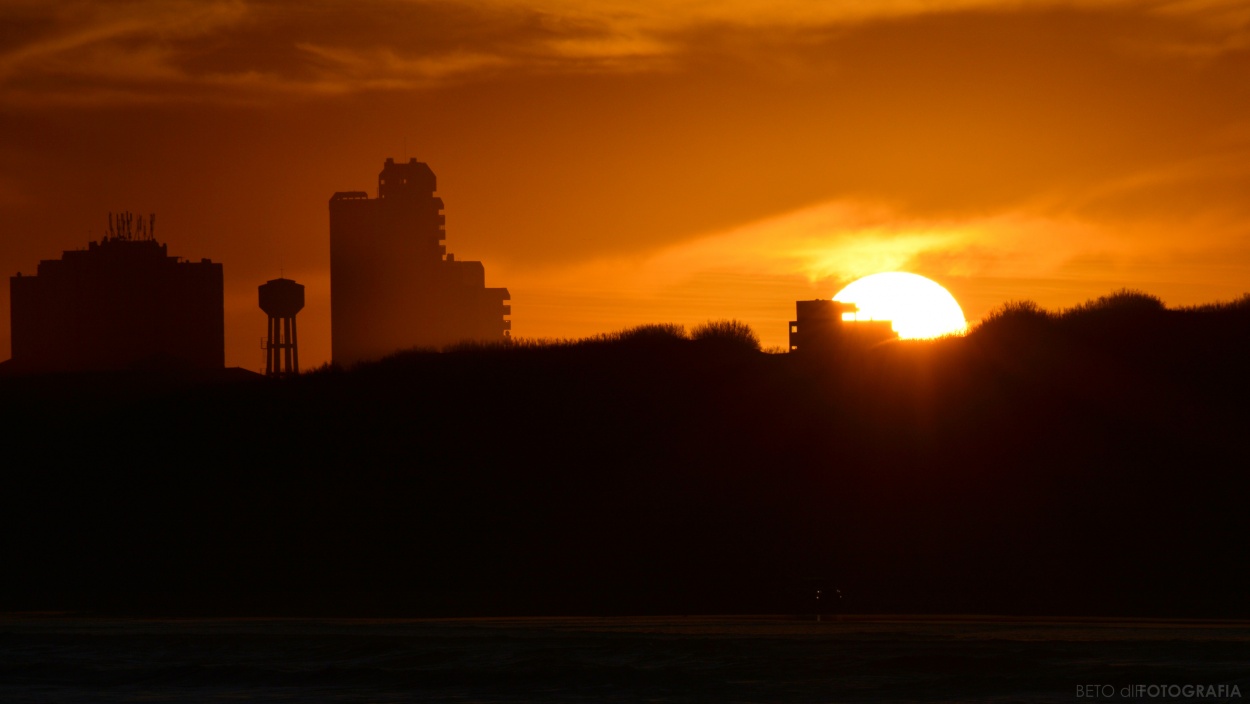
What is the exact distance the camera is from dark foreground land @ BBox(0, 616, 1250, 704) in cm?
1934

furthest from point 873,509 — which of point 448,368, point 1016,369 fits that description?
point 448,368

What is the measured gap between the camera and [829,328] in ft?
242

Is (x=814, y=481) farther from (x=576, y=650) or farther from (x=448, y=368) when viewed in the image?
(x=576, y=650)

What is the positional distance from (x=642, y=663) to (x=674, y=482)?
31643 millimetres

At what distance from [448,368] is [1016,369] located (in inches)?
946

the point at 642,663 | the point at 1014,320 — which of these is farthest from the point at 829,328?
the point at 642,663

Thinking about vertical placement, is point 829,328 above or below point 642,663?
above

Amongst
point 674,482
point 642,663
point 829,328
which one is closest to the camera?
point 642,663

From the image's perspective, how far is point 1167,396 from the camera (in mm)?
55469

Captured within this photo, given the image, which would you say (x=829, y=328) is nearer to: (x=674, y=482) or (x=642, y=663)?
(x=674, y=482)

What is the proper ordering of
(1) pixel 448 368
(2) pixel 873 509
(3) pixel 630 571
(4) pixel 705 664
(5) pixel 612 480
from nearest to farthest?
(4) pixel 705 664, (3) pixel 630 571, (2) pixel 873 509, (5) pixel 612 480, (1) pixel 448 368

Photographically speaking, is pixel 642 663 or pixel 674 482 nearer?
pixel 642 663

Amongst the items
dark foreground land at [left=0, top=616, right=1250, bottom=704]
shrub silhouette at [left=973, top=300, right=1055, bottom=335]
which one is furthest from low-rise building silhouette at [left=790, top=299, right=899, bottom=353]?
dark foreground land at [left=0, top=616, right=1250, bottom=704]

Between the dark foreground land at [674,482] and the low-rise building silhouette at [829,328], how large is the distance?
544 cm
